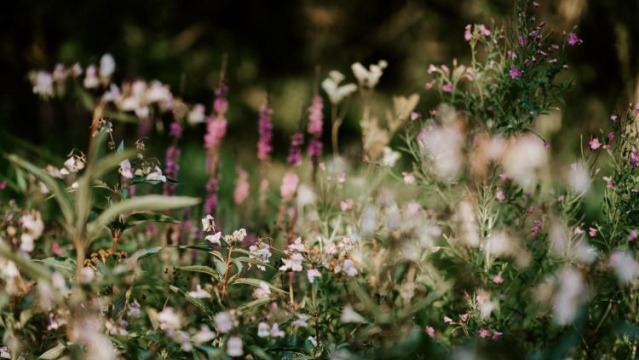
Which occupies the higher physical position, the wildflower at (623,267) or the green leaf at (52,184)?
the green leaf at (52,184)

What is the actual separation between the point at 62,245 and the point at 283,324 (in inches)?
54.0

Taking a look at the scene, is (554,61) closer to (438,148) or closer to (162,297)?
(438,148)

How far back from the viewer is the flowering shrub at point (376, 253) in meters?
1.61

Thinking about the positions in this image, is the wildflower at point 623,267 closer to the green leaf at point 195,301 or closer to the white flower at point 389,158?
the white flower at point 389,158

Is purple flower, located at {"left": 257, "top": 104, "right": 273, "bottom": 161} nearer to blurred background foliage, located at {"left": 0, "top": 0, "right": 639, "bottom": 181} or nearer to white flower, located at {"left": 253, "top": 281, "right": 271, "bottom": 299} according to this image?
white flower, located at {"left": 253, "top": 281, "right": 271, "bottom": 299}

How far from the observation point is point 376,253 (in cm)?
238

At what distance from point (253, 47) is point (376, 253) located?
21.3 ft

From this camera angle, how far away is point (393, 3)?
9.21 m

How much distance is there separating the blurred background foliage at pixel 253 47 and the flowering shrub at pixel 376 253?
12.3 feet

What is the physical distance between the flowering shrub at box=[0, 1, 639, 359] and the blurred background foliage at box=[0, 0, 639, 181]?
12.3 ft

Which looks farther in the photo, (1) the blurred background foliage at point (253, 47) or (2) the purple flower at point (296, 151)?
(1) the blurred background foliage at point (253, 47)

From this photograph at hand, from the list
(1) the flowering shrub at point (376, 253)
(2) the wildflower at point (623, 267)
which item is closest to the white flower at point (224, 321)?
(1) the flowering shrub at point (376, 253)

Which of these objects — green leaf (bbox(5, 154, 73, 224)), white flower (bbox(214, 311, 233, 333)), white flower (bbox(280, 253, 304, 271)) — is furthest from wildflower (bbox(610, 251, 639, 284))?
green leaf (bbox(5, 154, 73, 224))

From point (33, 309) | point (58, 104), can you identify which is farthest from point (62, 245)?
point (58, 104)
